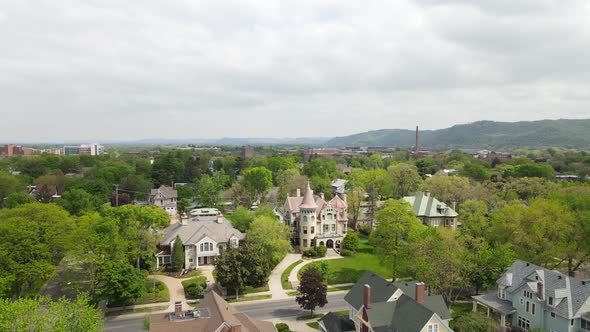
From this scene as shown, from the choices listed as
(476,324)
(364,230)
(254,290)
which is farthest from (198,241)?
(476,324)

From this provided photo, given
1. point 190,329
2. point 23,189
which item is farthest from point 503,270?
point 23,189

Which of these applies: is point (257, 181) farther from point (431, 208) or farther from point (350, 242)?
point (431, 208)

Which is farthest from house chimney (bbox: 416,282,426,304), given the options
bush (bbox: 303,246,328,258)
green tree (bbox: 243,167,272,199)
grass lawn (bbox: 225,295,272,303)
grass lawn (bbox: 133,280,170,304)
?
green tree (bbox: 243,167,272,199)

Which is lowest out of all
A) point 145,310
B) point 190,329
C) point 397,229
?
point 145,310

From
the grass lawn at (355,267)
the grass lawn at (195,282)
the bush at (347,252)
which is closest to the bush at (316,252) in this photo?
the grass lawn at (355,267)

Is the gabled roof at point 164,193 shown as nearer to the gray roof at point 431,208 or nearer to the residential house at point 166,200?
the residential house at point 166,200

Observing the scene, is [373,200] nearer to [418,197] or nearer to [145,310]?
[418,197]

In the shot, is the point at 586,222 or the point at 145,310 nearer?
the point at 145,310
